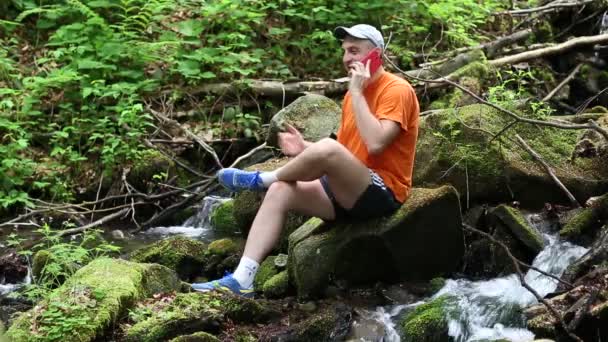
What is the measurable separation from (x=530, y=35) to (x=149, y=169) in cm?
581

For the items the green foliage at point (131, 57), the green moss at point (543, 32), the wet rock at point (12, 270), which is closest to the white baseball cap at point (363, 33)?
the wet rock at point (12, 270)

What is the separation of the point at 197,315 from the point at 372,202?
1453 mm

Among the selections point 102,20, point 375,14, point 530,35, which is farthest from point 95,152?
point 530,35

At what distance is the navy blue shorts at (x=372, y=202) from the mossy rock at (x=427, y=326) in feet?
2.60

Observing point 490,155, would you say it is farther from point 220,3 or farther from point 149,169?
point 220,3

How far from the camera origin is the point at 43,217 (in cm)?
882

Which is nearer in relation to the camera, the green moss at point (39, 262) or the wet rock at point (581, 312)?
the wet rock at point (581, 312)

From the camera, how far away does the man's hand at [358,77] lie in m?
5.45

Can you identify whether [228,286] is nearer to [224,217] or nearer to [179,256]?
[179,256]

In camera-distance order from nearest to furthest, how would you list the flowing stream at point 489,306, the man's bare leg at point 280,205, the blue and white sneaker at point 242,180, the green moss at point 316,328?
the green moss at point 316,328, the flowing stream at point 489,306, the man's bare leg at point 280,205, the blue and white sneaker at point 242,180

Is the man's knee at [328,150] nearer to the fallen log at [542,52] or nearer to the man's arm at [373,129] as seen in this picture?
the man's arm at [373,129]

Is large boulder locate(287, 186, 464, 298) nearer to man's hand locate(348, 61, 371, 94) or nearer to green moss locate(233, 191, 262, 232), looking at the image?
man's hand locate(348, 61, 371, 94)

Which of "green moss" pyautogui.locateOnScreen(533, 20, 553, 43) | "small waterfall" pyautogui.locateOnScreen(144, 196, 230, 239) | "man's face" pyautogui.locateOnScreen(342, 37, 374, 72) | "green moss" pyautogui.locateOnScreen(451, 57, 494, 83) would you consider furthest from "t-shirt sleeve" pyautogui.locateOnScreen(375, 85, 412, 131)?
"green moss" pyautogui.locateOnScreen(533, 20, 553, 43)

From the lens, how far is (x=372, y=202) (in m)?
5.52
